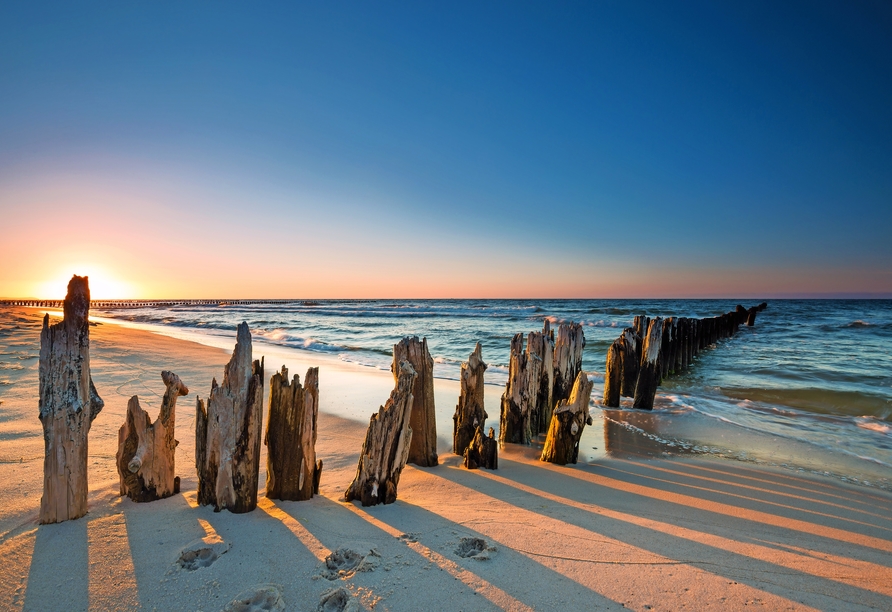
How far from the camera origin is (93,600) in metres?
2.23

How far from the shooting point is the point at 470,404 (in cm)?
525

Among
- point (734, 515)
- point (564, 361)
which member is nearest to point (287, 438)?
point (734, 515)

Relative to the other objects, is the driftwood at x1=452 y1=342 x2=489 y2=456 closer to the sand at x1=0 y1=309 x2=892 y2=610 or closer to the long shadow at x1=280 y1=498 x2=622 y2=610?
the sand at x1=0 y1=309 x2=892 y2=610

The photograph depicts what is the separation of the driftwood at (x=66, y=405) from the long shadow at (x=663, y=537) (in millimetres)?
2946

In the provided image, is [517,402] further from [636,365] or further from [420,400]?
[636,365]

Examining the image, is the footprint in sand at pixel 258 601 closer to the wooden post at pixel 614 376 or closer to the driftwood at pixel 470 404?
the driftwood at pixel 470 404

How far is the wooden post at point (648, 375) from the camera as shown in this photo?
28.9 ft

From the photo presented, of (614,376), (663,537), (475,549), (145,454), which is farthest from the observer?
(614,376)

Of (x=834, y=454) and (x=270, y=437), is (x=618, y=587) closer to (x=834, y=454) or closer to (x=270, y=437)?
(x=270, y=437)

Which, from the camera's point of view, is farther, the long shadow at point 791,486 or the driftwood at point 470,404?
the driftwood at point 470,404

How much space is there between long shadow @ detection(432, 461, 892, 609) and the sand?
0.05 ft

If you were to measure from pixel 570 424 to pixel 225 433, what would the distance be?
368 cm

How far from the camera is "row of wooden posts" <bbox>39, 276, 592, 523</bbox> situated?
2854 millimetres

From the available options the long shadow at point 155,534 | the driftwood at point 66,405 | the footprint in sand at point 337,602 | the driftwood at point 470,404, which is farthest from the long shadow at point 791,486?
the driftwood at point 66,405
